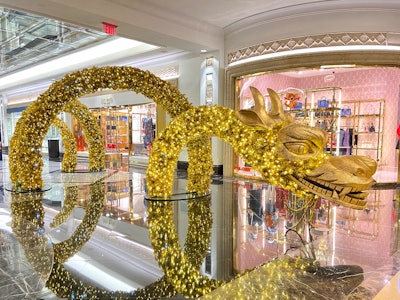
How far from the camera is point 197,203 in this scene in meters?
3.98

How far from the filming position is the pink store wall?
22.7ft

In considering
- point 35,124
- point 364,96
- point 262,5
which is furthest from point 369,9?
point 35,124

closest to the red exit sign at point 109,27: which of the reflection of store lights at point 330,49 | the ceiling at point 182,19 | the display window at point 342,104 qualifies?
the ceiling at point 182,19

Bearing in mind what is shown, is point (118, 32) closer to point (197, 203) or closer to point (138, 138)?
point (197, 203)

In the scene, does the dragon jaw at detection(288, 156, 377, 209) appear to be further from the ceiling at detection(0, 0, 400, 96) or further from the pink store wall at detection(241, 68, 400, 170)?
the pink store wall at detection(241, 68, 400, 170)

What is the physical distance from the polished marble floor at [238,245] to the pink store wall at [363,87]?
2941 millimetres

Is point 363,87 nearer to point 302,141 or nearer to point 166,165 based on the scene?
point 166,165

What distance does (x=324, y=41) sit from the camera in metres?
5.60

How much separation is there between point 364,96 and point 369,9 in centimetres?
244

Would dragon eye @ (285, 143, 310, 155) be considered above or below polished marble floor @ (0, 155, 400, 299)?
above

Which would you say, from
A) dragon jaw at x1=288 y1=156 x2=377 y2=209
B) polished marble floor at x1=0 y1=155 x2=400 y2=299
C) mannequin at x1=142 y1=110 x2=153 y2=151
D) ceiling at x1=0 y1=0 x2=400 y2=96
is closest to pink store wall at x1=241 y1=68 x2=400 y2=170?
ceiling at x1=0 y1=0 x2=400 y2=96

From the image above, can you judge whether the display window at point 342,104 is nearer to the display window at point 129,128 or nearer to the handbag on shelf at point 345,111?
the handbag on shelf at point 345,111

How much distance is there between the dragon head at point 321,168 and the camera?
2.16 meters

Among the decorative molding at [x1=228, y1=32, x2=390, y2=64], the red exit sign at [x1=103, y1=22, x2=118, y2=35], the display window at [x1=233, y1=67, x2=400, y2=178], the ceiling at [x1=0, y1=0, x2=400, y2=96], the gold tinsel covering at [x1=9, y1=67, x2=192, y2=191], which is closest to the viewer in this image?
the gold tinsel covering at [x1=9, y1=67, x2=192, y2=191]
